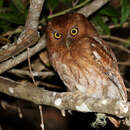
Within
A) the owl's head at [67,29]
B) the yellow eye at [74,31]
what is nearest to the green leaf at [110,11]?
the owl's head at [67,29]

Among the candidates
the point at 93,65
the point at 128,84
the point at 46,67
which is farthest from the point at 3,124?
the point at 93,65

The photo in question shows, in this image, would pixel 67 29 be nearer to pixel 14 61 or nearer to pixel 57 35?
pixel 57 35

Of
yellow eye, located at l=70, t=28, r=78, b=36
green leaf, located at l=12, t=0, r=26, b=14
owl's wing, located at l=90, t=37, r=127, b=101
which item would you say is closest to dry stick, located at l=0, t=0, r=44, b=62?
yellow eye, located at l=70, t=28, r=78, b=36

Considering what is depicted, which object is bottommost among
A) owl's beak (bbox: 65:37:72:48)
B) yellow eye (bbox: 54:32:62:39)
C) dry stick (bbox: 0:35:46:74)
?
dry stick (bbox: 0:35:46:74)

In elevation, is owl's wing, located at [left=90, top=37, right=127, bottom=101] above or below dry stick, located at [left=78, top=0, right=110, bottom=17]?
below

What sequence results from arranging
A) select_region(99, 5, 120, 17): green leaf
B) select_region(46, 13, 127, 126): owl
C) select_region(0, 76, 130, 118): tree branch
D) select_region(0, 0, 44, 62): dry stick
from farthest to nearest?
select_region(99, 5, 120, 17): green leaf, select_region(46, 13, 127, 126): owl, select_region(0, 0, 44, 62): dry stick, select_region(0, 76, 130, 118): tree branch

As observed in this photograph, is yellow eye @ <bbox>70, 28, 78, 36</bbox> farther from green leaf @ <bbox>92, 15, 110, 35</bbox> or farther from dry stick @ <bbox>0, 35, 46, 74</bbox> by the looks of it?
green leaf @ <bbox>92, 15, 110, 35</bbox>

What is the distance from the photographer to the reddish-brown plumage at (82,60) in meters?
3.08

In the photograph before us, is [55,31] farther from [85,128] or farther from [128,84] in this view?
[85,128]

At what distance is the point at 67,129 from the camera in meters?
6.17

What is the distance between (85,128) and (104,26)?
1892 mm

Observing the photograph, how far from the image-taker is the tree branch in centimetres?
223

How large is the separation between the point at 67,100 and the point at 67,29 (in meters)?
1.02

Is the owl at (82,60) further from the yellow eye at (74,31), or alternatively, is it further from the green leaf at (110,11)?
the green leaf at (110,11)
